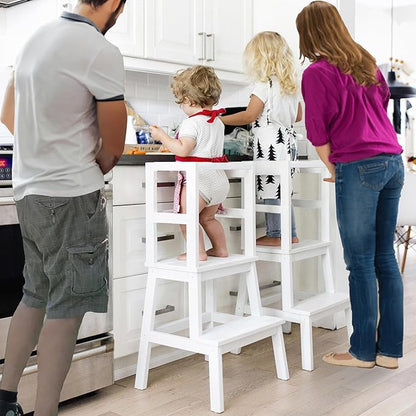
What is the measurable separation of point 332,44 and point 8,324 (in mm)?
1518

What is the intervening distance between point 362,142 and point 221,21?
1.37 meters

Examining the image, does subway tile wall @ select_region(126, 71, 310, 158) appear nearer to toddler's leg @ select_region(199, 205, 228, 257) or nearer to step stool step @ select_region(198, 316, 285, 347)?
toddler's leg @ select_region(199, 205, 228, 257)

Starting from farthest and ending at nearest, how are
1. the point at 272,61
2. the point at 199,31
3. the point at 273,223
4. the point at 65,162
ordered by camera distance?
1. the point at 199,31
2. the point at 273,223
3. the point at 272,61
4. the point at 65,162

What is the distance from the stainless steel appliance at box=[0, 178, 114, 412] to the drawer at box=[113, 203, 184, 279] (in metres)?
0.17

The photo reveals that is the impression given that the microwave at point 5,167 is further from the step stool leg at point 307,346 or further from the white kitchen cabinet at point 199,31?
the step stool leg at point 307,346

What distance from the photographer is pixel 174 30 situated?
3201 mm

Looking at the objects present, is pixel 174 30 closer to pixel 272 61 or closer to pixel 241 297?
pixel 272 61

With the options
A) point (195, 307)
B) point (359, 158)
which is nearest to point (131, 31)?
point (359, 158)

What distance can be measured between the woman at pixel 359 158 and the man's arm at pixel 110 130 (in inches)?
40.0

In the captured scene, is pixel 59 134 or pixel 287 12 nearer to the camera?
pixel 59 134

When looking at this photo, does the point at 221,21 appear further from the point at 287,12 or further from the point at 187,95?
the point at 187,95

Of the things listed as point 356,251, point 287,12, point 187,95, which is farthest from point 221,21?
point 356,251

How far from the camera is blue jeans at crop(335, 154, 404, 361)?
245 centimetres

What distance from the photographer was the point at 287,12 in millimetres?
3502
